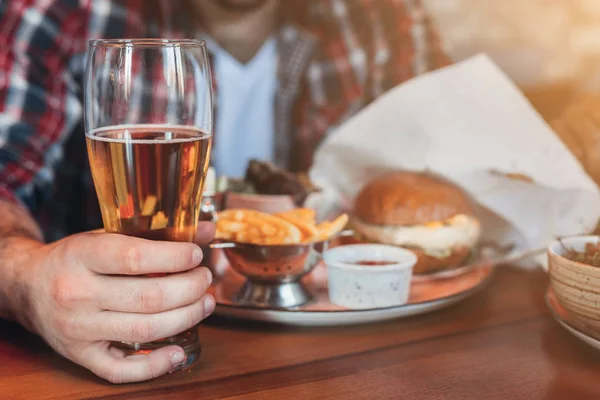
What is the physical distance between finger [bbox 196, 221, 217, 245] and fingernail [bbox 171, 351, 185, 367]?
20 centimetres

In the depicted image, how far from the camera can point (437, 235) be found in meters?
1.30

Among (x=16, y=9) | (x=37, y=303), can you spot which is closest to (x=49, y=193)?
(x=16, y=9)

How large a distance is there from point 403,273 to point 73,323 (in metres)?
0.50

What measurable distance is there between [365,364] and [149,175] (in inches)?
15.0

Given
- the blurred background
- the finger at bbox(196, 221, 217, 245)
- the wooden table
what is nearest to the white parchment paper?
the wooden table

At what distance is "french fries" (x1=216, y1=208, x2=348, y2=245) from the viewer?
1073 millimetres

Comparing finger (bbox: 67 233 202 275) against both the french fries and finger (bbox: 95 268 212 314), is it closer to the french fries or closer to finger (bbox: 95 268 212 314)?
finger (bbox: 95 268 212 314)

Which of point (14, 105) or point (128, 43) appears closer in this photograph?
point (128, 43)

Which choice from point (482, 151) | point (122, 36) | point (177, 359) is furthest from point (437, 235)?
point (122, 36)

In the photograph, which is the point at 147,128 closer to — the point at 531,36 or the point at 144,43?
the point at 144,43

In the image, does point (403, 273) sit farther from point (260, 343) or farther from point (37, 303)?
point (37, 303)

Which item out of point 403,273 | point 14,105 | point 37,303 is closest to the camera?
point 37,303

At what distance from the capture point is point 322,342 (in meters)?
1.00

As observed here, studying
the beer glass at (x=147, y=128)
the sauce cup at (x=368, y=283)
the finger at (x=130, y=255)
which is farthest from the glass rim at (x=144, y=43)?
the sauce cup at (x=368, y=283)
